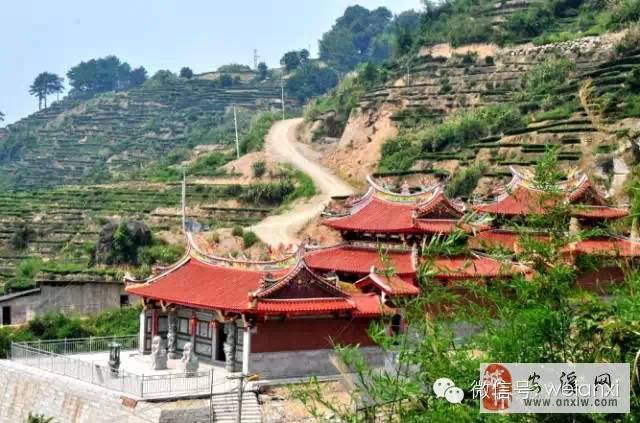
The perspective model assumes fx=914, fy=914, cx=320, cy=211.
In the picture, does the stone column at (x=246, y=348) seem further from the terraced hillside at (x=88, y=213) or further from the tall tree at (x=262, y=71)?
the tall tree at (x=262, y=71)

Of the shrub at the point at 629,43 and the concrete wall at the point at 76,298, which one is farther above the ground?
the shrub at the point at 629,43

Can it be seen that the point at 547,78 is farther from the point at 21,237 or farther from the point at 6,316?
the point at 6,316

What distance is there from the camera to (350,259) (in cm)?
2628

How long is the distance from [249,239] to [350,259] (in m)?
25.3

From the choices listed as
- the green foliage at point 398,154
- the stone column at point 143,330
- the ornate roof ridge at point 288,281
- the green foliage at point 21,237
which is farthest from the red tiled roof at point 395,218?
the green foliage at point 21,237

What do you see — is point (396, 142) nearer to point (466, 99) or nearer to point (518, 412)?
point (466, 99)

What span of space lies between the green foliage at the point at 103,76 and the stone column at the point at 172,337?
137856 mm

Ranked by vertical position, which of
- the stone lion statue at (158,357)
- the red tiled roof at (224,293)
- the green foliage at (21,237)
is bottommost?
the green foliage at (21,237)

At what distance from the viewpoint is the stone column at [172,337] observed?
24781 millimetres

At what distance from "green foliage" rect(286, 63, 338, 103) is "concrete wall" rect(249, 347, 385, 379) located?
97.2m

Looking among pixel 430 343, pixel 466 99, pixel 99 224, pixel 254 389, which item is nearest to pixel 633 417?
pixel 430 343

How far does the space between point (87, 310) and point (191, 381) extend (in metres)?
17.9

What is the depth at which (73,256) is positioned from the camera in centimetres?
5409

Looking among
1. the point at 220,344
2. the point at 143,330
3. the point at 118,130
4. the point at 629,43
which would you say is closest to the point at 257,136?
the point at 629,43
